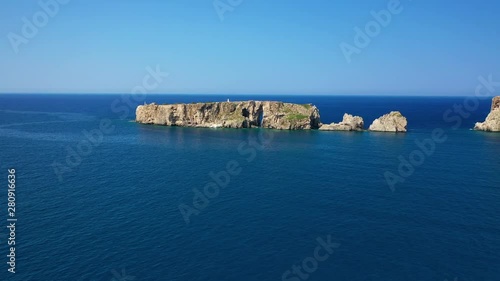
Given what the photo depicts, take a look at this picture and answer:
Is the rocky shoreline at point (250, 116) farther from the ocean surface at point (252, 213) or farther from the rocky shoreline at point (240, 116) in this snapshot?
the ocean surface at point (252, 213)

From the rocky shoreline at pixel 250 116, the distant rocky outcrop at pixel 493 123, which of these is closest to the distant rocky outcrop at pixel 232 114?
the rocky shoreline at pixel 250 116

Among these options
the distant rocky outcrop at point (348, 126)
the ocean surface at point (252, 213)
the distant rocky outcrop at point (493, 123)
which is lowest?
the ocean surface at point (252, 213)

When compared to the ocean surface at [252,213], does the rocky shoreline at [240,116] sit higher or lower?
higher

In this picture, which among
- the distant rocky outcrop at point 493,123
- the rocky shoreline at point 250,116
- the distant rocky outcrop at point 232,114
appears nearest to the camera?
the distant rocky outcrop at point 493,123

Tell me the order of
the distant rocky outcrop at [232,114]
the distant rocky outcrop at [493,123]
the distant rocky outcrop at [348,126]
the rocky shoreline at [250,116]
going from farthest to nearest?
the distant rocky outcrop at [232,114] → the rocky shoreline at [250,116] → the distant rocky outcrop at [348,126] → the distant rocky outcrop at [493,123]

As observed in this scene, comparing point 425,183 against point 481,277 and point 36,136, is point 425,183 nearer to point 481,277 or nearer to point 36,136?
point 481,277

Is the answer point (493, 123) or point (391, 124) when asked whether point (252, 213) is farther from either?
point (493, 123)

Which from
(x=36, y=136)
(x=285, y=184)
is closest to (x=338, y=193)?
(x=285, y=184)

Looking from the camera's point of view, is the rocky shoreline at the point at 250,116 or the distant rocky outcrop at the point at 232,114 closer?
the rocky shoreline at the point at 250,116
